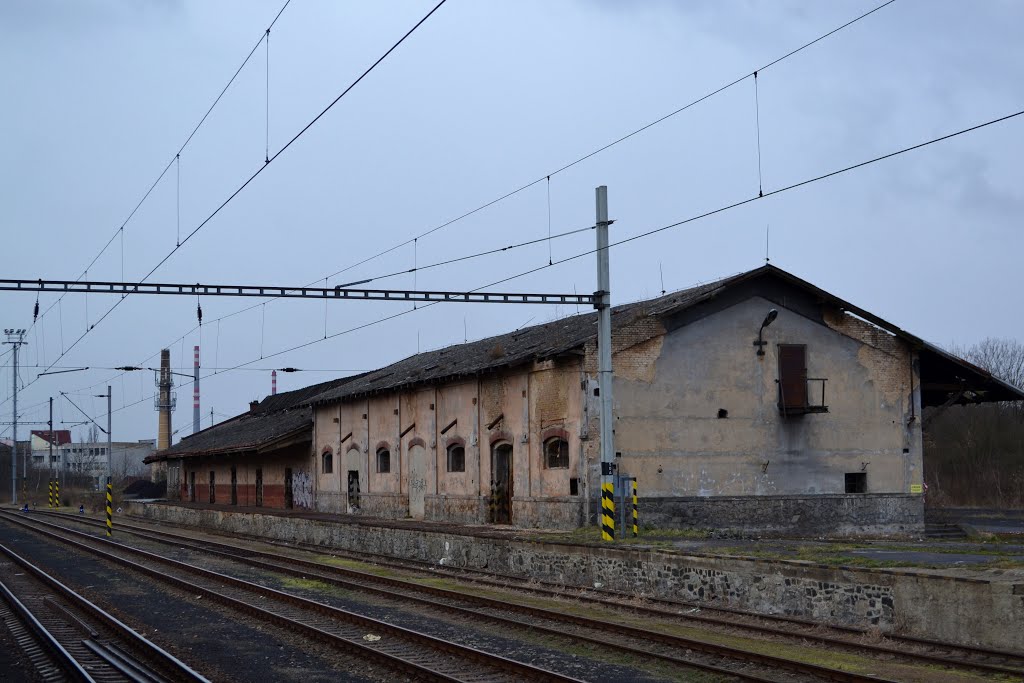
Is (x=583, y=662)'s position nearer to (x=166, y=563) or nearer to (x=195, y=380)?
(x=166, y=563)

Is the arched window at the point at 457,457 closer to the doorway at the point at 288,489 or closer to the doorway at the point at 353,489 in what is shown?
the doorway at the point at 353,489

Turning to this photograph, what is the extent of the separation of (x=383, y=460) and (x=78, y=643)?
2170cm

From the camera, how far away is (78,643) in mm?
13750

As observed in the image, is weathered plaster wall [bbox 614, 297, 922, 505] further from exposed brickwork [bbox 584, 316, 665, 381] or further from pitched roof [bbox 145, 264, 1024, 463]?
pitched roof [bbox 145, 264, 1024, 463]

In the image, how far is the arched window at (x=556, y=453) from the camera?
2544 centimetres

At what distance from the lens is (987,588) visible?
41.2 feet

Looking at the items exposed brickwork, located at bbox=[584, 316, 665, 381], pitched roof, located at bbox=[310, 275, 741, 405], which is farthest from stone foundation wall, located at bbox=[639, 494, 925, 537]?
pitched roof, located at bbox=[310, 275, 741, 405]

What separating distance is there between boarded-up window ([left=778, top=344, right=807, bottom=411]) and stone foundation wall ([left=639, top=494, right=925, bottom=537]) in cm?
232

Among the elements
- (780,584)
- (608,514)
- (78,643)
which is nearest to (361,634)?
(78,643)

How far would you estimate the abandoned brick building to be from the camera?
25062 millimetres

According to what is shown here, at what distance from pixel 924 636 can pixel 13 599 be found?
45.8 ft

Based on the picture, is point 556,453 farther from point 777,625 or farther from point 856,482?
point 777,625

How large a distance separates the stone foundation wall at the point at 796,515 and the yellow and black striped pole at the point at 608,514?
379 centimetres

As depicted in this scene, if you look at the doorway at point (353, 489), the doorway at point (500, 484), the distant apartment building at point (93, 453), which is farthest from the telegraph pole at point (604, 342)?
the distant apartment building at point (93, 453)
